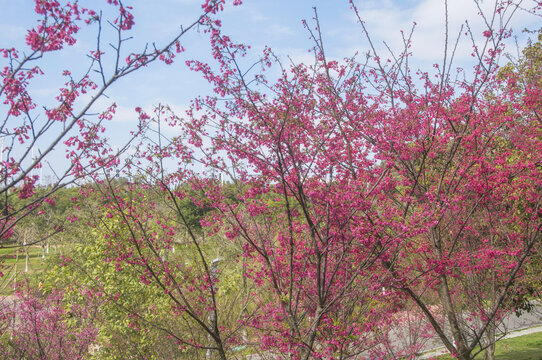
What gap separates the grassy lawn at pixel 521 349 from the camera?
13.8 m

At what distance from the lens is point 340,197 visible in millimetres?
4840

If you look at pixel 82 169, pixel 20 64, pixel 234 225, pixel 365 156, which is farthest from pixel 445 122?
pixel 20 64

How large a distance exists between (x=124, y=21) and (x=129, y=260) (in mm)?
2743

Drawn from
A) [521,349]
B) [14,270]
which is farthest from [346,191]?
[14,270]

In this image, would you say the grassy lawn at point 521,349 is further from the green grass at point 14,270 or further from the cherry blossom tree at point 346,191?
the green grass at point 14,270

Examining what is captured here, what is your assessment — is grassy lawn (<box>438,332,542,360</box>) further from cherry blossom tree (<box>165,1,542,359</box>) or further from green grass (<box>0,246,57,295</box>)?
green grass (<box>0,246,57,295</box>)

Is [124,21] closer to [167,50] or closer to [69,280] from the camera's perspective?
[167,50]

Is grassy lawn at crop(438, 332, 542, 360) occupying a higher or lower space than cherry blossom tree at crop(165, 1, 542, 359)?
lower

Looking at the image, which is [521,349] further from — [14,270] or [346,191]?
[14,270]

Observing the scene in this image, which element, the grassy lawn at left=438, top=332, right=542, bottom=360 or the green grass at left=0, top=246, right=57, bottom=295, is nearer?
the green grass at left=0, top=246, right=57, bottom=295

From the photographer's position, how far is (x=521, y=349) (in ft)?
50.5

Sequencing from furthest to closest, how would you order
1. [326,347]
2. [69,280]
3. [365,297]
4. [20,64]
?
[69,280]
[365,297]
[326,347]
[20,64]

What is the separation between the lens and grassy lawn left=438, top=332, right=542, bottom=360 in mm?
13836

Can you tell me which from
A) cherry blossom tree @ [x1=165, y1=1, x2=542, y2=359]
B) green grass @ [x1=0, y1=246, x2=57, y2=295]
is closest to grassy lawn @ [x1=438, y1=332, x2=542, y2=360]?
cherry blossom tree @ [x1=165, y1=1, x2=542, y2=359]
